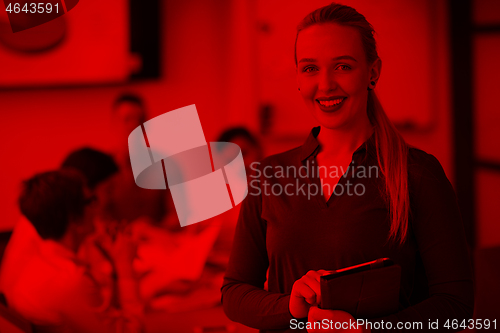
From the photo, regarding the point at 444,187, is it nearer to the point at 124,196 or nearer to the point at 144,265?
the point at 144,265

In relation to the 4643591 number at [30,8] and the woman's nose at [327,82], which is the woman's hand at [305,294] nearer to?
the woman's nose at [327,82]

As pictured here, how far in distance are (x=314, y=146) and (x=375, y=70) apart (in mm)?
129

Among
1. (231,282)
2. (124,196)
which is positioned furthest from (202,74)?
(231,282)

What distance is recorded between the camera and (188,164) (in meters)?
0.85

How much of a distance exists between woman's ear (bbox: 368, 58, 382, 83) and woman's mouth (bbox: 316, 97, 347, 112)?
0.16 feet

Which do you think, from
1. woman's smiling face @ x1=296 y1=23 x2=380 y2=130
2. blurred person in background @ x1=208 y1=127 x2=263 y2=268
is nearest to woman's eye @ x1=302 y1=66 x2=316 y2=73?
woman's smiling face @ x1=296 y1=23 x2=380 y2=130

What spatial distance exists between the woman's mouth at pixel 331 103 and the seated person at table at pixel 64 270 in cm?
70

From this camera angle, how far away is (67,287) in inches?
40.3

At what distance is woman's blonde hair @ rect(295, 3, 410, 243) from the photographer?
1.84 feet

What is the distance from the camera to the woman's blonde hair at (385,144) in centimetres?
56

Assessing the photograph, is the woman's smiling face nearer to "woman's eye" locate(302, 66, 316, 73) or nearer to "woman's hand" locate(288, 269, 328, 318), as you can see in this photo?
"woman's eye" locate(302, 66, 316, 73)

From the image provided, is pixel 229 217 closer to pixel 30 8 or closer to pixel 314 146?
pixel 314 146

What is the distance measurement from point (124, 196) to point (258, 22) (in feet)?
4.14

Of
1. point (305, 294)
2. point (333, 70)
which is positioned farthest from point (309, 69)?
point (305, 294)
